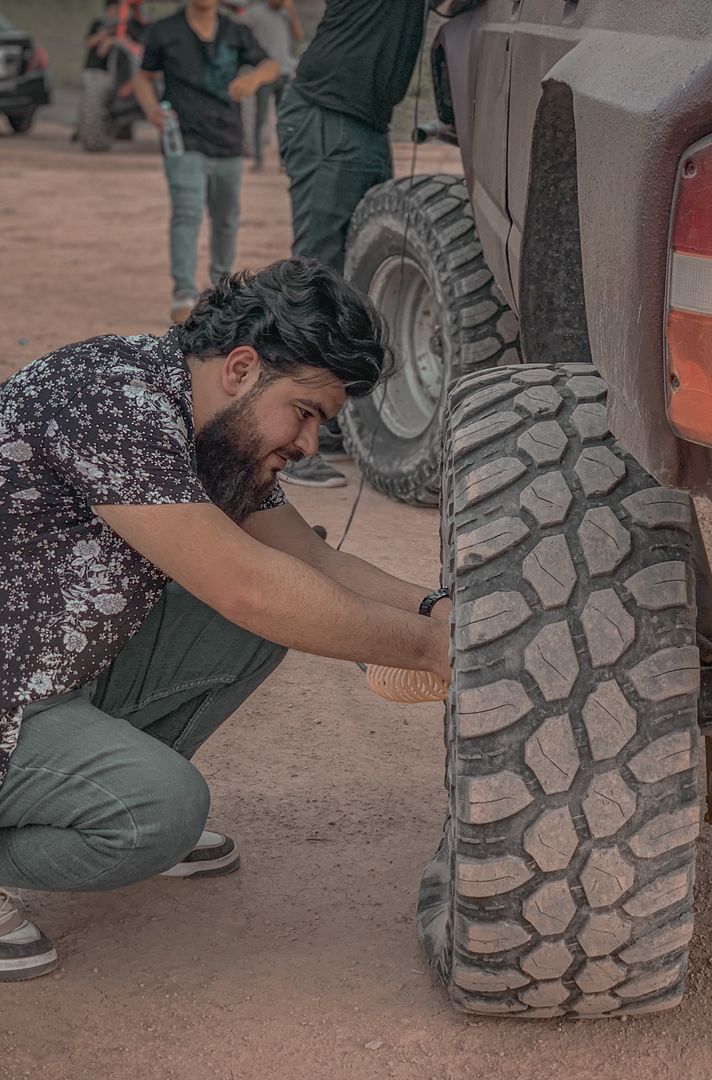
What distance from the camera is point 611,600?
2012mm

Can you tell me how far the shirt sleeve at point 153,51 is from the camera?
770 centimetres

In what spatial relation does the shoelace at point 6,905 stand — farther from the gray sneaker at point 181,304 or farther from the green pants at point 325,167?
the gray sneaker at point 181,304

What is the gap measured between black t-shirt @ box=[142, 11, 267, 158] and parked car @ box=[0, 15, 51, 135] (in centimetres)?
1055

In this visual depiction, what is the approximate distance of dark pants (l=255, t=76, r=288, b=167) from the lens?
14648mm

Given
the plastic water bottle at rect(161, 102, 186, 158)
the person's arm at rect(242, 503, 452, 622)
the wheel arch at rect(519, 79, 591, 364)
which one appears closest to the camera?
the wheel arch at rect(519, 79, 591, 364)

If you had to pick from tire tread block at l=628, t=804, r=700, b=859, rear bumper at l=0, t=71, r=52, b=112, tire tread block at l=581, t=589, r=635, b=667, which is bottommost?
rear bumper at l=0, t=71, r=52, b=112

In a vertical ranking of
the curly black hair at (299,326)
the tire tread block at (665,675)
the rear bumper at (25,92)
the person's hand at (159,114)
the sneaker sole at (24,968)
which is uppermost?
the curly black hair at (299,326)

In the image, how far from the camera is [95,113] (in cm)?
1728

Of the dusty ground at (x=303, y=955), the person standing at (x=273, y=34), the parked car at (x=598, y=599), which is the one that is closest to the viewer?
the parked car at (x=598, y=599)

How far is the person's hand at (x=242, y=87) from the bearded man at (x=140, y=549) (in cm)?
538

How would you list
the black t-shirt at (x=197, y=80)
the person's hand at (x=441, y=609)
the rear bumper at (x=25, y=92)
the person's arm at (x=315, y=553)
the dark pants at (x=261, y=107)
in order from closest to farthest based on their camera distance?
1. the person's hand at (x=441, y=609)
2. the person's arm at (x=315, y=553)
3. the black t-shirt at (x=197, y=80)
4. the dark pants at (x=261, y=107)
5. the rear bumper at (x=25, y=92)

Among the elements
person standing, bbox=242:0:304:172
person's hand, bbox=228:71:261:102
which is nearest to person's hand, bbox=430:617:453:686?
person's hand, bbox=228:71:261:102

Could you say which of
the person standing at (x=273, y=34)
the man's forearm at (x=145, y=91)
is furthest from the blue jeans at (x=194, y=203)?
the person standing at (x=273, y=34)

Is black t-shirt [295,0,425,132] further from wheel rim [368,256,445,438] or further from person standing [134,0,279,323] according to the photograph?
person standing [134,0,279,323]
